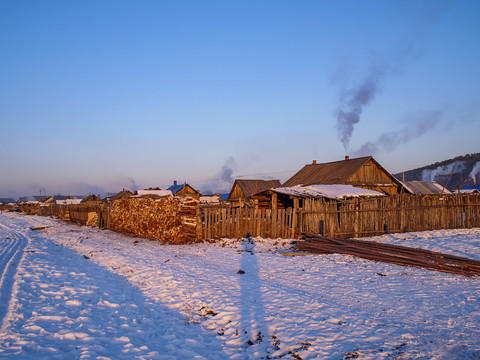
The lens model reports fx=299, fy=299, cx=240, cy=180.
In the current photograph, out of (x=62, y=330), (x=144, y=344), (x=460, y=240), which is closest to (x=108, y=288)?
(x=62, y=330)

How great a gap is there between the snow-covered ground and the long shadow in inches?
1.0

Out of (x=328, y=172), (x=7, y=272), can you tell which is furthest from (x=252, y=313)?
(x=328, y=172)

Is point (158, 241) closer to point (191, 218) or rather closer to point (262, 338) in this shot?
point (191, 218)

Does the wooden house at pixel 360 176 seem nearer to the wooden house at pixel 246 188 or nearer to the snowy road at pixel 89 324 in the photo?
the wooden house at pixel 246 188

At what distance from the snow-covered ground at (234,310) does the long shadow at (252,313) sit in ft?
0.08

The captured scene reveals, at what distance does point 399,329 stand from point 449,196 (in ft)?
49.5

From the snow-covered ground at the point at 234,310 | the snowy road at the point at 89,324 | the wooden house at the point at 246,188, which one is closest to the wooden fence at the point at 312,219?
the snow-covered ground at the point at 234,310

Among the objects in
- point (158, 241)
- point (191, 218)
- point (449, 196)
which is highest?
point (449, 196)

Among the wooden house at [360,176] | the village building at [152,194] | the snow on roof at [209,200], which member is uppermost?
→ the wooden house at [360,176]

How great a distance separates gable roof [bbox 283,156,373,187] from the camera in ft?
92.3

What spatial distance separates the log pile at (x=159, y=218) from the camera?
50.3 feet

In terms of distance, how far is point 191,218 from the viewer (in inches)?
603

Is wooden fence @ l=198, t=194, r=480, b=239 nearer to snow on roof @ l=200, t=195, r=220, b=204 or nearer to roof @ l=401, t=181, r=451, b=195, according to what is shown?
roof @ l=401, t=181, r=451, b=195

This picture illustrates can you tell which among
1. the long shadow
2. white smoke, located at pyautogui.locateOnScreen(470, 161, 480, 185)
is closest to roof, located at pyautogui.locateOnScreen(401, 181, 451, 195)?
the long shadow
